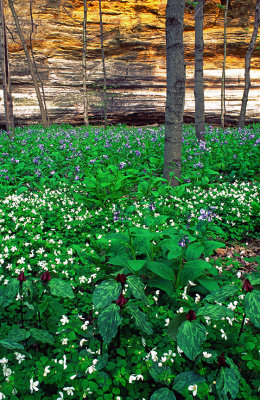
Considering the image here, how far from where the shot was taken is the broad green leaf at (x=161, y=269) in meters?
2.74

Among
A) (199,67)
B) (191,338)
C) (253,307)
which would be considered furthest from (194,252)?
(199,67)

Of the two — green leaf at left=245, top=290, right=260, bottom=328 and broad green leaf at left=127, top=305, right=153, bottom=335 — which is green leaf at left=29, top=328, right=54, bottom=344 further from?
green leaf at left=245, top=290, right=260, bottom=328

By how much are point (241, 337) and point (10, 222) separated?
3.56 meters

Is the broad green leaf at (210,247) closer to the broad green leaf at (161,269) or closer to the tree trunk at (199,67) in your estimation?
the broad green leaf at (161,269)

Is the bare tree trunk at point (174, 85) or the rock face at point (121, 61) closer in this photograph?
the bare tree trunk at point (174, 85)

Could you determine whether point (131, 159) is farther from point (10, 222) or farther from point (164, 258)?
point (164, 258)

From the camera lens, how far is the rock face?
72.7 feet

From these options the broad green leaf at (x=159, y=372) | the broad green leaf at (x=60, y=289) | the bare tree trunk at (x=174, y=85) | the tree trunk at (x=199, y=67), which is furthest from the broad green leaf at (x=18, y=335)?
the tree trunk at (x=199, y=67)

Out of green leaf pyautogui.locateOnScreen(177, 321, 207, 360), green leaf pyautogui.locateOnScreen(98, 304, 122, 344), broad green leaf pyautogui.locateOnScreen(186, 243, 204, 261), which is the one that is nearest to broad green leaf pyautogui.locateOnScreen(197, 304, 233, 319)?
green leaf pyautogui.locateOnScreen(177, 321, 207, 360)

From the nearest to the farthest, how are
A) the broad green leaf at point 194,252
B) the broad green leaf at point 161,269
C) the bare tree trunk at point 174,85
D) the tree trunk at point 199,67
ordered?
the broad green leaf at point 161,269 → the broad green leaf at point 194,252 → the bare tree trunk at point 174,85 → the tree trunk at point 199,67

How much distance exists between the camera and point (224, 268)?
3404mm

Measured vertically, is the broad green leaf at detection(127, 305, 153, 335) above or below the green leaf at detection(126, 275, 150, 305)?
below

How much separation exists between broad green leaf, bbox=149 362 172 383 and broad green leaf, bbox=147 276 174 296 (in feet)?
2.82

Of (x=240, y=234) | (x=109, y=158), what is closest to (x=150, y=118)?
(x=109, y=158)
